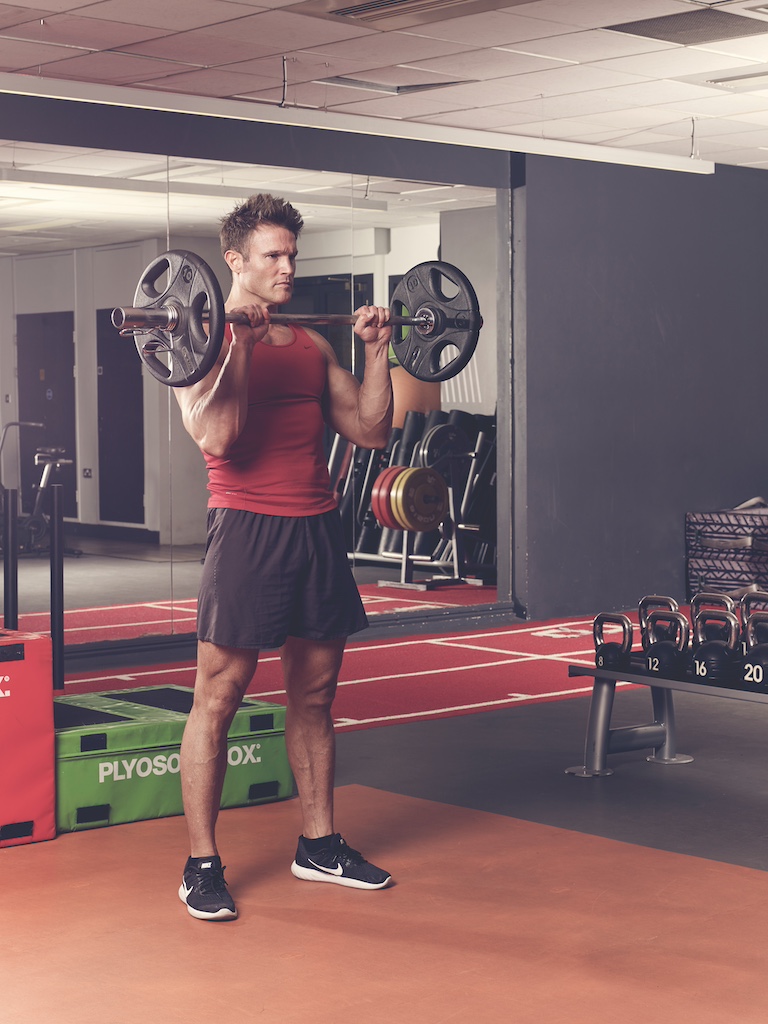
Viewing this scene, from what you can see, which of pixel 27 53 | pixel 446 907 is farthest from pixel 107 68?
pixel 446 907

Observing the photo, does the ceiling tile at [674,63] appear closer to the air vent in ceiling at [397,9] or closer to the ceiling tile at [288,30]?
the air vent in ceiling at [397,9]

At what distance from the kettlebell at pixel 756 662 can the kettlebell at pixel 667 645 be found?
8.1 inches

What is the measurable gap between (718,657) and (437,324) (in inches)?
51.0

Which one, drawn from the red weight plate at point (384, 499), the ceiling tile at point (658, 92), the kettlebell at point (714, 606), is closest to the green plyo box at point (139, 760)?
the kettlebell at point (714, 606)

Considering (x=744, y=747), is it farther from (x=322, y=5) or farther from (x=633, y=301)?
(x=633, y=301)

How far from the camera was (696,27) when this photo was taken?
19.0 feet

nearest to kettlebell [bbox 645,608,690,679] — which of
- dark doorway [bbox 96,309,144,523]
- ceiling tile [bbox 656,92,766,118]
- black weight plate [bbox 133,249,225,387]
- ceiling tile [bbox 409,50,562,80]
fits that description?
black weight plate [bbox 133,249,225,387]

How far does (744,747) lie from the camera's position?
503cm

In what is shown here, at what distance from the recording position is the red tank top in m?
3.31

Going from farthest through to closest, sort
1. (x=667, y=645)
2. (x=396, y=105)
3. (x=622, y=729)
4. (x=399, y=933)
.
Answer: (x=396, y=105), (x=622, y=729), (x=667, y=645), (x=399, y=933)

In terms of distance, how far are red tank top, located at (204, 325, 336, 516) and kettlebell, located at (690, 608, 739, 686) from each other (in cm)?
146

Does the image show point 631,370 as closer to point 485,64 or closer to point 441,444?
point 441,444

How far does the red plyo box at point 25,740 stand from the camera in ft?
12.4

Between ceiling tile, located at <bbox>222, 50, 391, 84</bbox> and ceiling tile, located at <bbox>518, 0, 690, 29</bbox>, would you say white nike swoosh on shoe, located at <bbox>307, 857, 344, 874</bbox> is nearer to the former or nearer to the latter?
ceiling tile, located at <bbox>518, 0, 690, 29</bbox>
